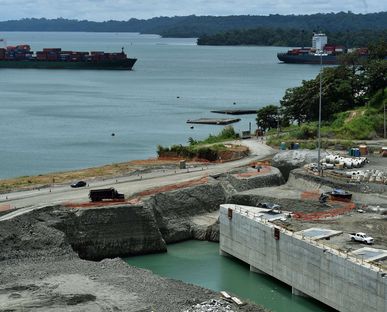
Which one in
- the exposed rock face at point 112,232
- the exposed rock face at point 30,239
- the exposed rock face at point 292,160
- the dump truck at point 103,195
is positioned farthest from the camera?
the exposed rock face at point 292,160

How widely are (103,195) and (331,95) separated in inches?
1674

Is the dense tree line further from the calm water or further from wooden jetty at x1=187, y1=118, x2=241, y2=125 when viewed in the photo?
wooden jetty at x1=187, y1=118, x2=241, y2=125

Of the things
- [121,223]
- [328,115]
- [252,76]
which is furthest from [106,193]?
[252,76]

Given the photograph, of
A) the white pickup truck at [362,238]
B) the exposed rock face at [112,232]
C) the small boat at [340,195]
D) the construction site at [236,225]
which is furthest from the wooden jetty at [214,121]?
the white pickup truck at [362,238]

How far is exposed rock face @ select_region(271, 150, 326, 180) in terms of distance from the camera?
58688mm

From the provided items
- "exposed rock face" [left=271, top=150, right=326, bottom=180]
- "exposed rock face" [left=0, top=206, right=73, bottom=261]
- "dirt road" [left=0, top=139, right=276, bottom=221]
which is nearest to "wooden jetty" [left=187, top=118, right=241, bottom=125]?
"dirt road" [left=0, top=139, right=276, bottom=221]

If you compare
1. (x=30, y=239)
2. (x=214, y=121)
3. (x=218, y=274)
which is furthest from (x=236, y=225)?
(x=214, y=121)

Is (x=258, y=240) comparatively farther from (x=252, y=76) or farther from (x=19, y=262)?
(x=252, y=76)

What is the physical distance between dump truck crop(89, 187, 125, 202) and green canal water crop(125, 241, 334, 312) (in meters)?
4.28

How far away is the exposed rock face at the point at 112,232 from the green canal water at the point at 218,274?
0.76 meters

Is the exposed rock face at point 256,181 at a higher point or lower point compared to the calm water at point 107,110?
higher

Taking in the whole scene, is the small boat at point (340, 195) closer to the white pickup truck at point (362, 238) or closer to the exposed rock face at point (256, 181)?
the exposed rock face at point (256, 181)

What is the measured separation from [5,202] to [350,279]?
21.9 meters

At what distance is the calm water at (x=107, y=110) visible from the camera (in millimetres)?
82812
